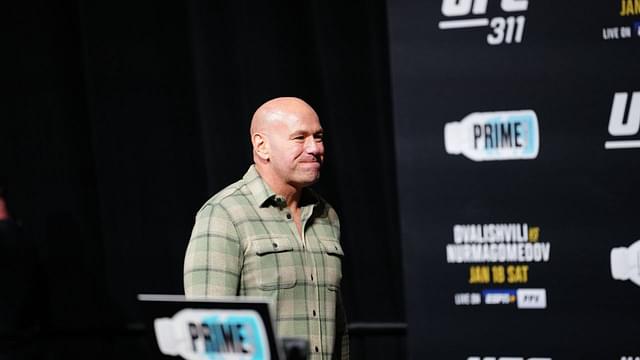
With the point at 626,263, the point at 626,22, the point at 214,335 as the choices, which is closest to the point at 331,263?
the point at 214,335

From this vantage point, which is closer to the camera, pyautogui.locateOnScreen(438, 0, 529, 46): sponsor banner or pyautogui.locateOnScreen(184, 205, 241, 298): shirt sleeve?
pyautogui.locateOnScreen(184, 205, 241, 298): shirt sleeve

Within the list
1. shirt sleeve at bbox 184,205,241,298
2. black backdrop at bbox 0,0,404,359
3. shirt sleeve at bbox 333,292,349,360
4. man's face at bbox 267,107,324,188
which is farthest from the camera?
black backdrop at bbox 0,0,404,359

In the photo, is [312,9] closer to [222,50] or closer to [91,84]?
[222,50]

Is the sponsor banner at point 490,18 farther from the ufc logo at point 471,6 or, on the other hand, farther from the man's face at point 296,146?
the man's face at point 296,146

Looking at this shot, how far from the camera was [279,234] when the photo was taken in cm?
266

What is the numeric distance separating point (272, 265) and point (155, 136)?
6.88 ft

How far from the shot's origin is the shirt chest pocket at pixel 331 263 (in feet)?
8.91

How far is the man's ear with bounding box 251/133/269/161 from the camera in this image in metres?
2.71

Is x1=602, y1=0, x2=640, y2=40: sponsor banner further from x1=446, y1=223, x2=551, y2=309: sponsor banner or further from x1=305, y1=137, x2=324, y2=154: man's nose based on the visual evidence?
x1=305, y1=137, x2=324, y2=154: man's nose

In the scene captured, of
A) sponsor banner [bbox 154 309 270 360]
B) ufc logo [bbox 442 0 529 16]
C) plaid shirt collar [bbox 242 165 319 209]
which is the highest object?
ufc logo [bbox 442 0 529 16]

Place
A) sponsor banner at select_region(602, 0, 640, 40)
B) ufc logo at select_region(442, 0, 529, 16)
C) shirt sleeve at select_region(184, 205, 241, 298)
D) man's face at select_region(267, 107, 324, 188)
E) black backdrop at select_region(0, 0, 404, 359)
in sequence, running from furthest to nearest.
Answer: black backdrop at select_region(0, 0, 404, 359)
ufc logo at select_region(442, 0, 529, 16)
sponsor banner at select_region(602, 0, 640, 40)
man's face at select_region(267, 107, 324, 188)
shirt sleeve at select_region(184, 205, 241, 298)

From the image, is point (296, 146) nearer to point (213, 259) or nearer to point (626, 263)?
point (213, 259)

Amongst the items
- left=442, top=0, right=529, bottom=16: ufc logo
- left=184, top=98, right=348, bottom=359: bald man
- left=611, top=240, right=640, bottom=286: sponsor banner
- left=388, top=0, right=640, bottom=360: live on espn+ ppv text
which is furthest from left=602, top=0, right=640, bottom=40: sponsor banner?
left=184, top=98, right=348, bottom=359: bald man

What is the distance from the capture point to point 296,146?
2.66 m
